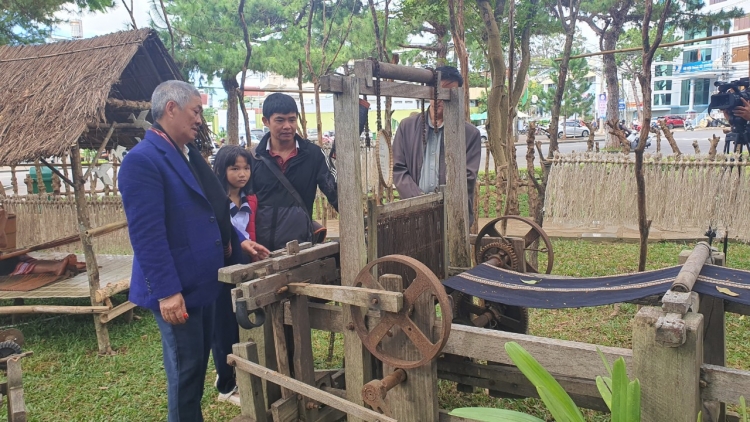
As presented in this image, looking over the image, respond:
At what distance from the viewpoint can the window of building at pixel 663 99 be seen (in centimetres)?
5059

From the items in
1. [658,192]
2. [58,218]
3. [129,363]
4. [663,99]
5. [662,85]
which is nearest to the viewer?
[129,363]

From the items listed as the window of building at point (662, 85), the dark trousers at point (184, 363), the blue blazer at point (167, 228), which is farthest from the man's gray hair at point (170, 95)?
the window of building at point (662, 85)

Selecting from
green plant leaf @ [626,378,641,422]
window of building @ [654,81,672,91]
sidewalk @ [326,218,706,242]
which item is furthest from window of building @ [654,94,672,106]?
green plant leaf @ [626,378,641,422]

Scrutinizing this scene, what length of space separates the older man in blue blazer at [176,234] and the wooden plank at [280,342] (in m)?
0.34

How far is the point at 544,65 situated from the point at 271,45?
27996mm

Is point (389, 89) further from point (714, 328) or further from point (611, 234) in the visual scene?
point (611, 234)

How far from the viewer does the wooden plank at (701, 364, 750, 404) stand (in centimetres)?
181

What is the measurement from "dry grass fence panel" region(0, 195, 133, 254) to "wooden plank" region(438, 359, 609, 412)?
187 inches

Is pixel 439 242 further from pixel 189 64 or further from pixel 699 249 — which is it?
pixel 189 64

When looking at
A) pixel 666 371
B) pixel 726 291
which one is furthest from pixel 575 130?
pixel 666 371

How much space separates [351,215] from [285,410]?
1004 mm

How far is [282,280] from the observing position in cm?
260

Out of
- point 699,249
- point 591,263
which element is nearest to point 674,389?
point 699,249

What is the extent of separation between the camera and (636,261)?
6531 millimetres
